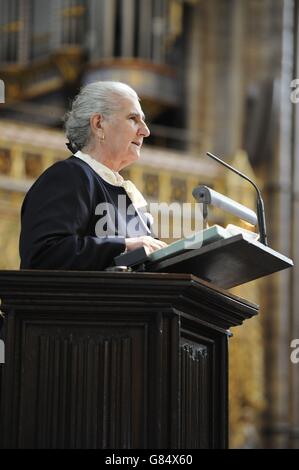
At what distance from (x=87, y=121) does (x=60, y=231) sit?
1.41ft

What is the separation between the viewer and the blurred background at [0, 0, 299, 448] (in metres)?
10.7

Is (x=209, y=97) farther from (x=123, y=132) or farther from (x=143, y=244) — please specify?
(x=143, y=244)

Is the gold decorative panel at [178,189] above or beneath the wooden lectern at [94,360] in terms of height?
above

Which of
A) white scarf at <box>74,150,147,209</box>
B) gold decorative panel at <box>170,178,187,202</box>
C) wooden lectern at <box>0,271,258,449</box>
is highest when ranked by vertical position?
gold decorative panel at <box>170,178,187,202</box>

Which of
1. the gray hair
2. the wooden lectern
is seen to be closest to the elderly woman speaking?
the gray hair

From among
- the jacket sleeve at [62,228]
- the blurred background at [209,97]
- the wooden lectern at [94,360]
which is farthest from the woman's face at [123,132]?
the blurred background at [209,97]

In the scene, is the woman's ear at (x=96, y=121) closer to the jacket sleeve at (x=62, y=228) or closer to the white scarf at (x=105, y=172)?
the white scarf at (x=105, y=172)

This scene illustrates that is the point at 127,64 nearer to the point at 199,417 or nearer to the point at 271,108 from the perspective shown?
the point at 271,108

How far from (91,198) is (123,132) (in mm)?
228

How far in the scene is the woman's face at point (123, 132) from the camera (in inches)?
125

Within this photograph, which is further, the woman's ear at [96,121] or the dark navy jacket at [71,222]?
the woman's ear at [96,121]

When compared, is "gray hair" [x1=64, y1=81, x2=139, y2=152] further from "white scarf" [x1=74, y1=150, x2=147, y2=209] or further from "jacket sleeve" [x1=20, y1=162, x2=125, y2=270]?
"jacket sleeve" [x1=20, y1=162, x2=125, y2=270]

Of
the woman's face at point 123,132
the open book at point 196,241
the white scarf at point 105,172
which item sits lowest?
the open book at point 196,241
